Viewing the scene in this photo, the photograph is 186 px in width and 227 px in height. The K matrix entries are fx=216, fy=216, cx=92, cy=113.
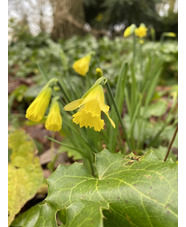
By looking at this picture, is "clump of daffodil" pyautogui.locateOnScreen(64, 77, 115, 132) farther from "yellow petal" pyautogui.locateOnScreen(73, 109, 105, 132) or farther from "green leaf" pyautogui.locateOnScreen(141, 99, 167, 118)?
"green leaf" pyautogui.locateOnScreen(141, 99, 167, 118)

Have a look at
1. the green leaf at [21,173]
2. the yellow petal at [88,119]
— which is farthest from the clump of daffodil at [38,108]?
the green leaf at [21,173]

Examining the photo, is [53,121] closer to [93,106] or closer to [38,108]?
[38,108]

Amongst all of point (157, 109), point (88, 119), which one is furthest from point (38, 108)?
point (157, 109)

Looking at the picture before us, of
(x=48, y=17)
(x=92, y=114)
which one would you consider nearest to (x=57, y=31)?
(x=48, y=17)

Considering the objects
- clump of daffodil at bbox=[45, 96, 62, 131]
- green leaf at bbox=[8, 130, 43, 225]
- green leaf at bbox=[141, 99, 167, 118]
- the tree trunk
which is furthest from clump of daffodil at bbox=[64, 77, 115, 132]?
the tree trunk

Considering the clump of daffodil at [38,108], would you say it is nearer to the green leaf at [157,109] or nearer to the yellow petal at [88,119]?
the yellow petal at [88,119]
